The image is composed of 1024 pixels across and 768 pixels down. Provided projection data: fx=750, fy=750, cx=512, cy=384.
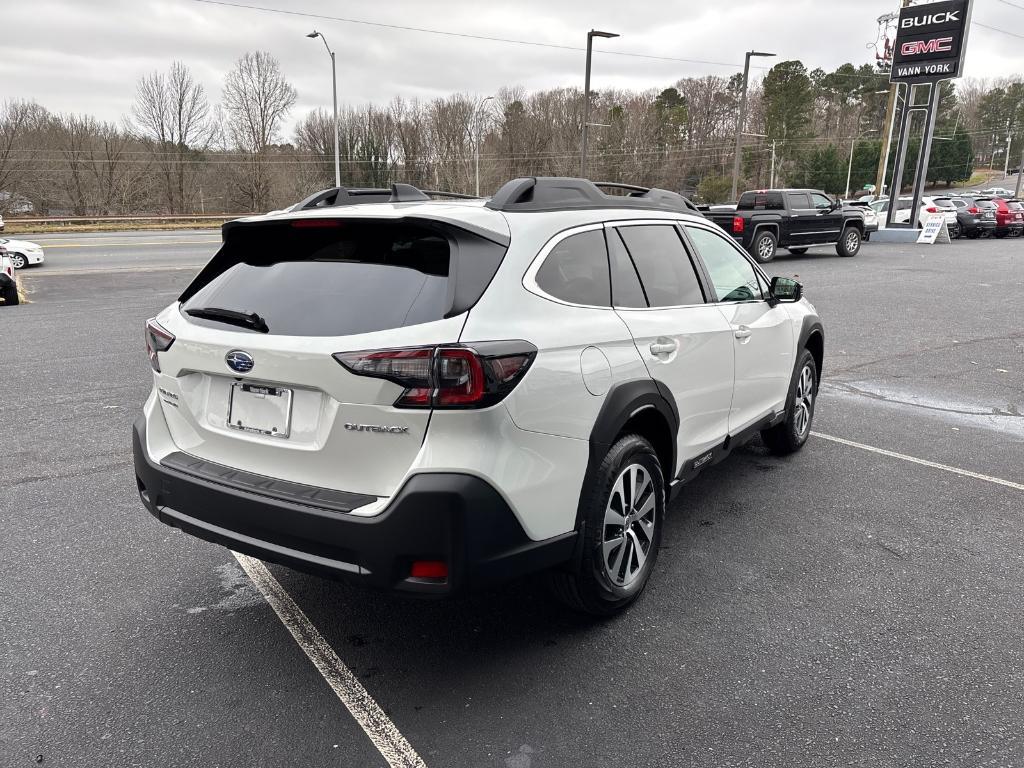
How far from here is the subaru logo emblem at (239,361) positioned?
2.66 metres

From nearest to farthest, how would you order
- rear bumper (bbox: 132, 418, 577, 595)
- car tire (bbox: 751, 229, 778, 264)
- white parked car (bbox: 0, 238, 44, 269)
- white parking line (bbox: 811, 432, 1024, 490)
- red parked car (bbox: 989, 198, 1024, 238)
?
1. rear bumper (bbox: 132, 418, 577, 595)
2. white parking line (bbox: 811, 432, 1024, 490)
3. car tire (bbox: 751, 229, 778, 264)
4. white parked car (bbox: 0, 238, 44, 269)
5. red parked car (bbox: 989, 198, 1024, 238)

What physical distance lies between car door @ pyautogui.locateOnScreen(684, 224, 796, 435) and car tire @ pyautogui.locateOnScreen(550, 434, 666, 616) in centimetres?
104

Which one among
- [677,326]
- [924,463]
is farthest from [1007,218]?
[677,326]

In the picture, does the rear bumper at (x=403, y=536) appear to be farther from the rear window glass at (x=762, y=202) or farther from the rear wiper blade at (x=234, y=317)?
the rear window glass at (x=762, y=202)

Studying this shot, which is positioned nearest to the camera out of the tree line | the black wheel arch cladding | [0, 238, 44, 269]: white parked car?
the black wheel arch cladding

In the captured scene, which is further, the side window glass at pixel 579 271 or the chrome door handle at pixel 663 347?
the chrome door handle at pixel 663 347

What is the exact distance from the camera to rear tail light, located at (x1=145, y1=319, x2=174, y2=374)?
302cm

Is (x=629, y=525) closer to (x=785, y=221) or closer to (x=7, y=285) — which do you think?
(x=7, y=285)

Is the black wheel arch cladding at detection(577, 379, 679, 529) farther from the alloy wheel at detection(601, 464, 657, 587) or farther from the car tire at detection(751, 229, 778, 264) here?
the car tire at detection(751, 229, 778, 264)

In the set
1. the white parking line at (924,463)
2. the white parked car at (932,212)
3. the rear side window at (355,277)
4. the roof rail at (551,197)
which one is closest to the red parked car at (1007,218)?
the white parked car at (932,212)

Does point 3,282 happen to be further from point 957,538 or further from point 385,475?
point 957,538

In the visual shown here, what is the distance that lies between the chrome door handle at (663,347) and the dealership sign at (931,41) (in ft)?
94.2

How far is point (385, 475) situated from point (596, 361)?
3.04 ft

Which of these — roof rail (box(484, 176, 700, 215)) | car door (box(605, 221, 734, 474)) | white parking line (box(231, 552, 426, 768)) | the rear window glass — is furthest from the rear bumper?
the rear window glass
